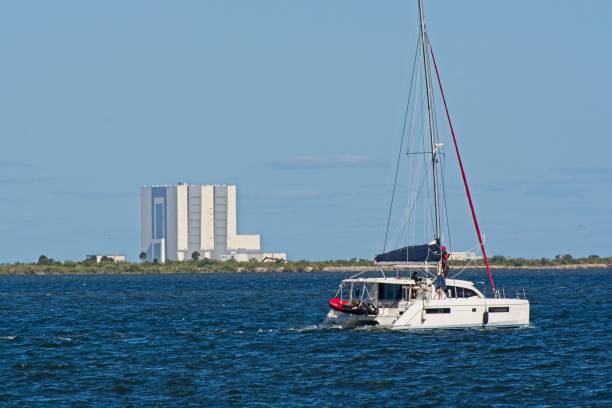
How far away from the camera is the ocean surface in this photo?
45.6 meters

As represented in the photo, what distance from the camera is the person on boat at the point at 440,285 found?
65.4 meters

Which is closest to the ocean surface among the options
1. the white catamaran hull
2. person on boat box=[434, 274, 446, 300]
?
the white catamaran hull

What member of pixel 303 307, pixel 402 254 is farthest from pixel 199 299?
pixel 402 254

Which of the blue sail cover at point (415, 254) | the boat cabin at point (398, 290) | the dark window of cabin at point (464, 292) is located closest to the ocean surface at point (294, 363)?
the boat cabin at point (398, 290)

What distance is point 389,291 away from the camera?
217ft

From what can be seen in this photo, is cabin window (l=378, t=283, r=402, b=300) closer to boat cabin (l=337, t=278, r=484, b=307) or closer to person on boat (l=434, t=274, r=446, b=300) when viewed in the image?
boat cabin (l=337, t=278, r=484, b=307)

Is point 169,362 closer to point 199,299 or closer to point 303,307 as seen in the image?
point 303,307

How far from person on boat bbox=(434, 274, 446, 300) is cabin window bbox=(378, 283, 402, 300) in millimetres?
1920

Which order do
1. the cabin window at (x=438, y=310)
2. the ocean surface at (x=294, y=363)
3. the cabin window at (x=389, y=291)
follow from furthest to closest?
the cabin window at (x=389, y=291), the cabin window at (x=438, y=310), the ocean surface at (x=294, y=363)

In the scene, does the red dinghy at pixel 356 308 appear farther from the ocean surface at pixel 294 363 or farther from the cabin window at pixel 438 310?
the cabin window at pixel 438 310

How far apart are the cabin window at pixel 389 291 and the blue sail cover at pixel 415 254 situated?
8.11 feet

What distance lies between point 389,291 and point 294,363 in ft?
41.1

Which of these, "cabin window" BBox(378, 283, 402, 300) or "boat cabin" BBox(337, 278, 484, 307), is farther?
"cabin window" BBox(378, 283, 402, 300)

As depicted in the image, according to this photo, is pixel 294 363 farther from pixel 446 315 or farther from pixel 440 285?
pixel 440 285
